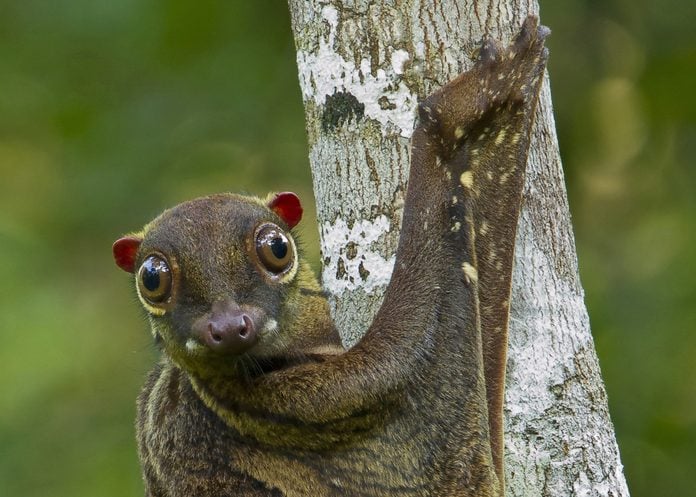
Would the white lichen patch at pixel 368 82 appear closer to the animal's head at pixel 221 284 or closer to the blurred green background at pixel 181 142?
the animal's head at pixel 221 284

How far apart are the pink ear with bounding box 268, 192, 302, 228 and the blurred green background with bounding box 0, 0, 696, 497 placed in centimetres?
491

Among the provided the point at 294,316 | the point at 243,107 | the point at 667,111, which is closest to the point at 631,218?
the point at 667,111

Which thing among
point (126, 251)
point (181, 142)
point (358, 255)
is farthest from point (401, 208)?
point (181, 142)

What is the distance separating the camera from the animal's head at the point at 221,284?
4.57m

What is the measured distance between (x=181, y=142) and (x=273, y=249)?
596cm

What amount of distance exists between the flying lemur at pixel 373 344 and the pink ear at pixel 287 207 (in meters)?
0.27

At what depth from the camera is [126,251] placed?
5258 millimetres

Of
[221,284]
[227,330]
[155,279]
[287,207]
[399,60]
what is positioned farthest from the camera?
[287,207]

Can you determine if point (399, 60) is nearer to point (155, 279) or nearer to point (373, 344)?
point (373, 344)

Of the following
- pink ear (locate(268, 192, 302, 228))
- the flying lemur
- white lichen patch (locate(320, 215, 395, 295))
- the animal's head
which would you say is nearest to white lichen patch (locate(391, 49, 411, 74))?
the flying lemur

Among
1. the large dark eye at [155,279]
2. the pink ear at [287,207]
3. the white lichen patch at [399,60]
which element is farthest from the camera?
the pink ear at [287,207]

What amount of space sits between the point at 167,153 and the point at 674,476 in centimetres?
567

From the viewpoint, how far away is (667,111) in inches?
402

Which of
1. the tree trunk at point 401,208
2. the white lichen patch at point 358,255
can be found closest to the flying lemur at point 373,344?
the tree trunk at point 401,208
